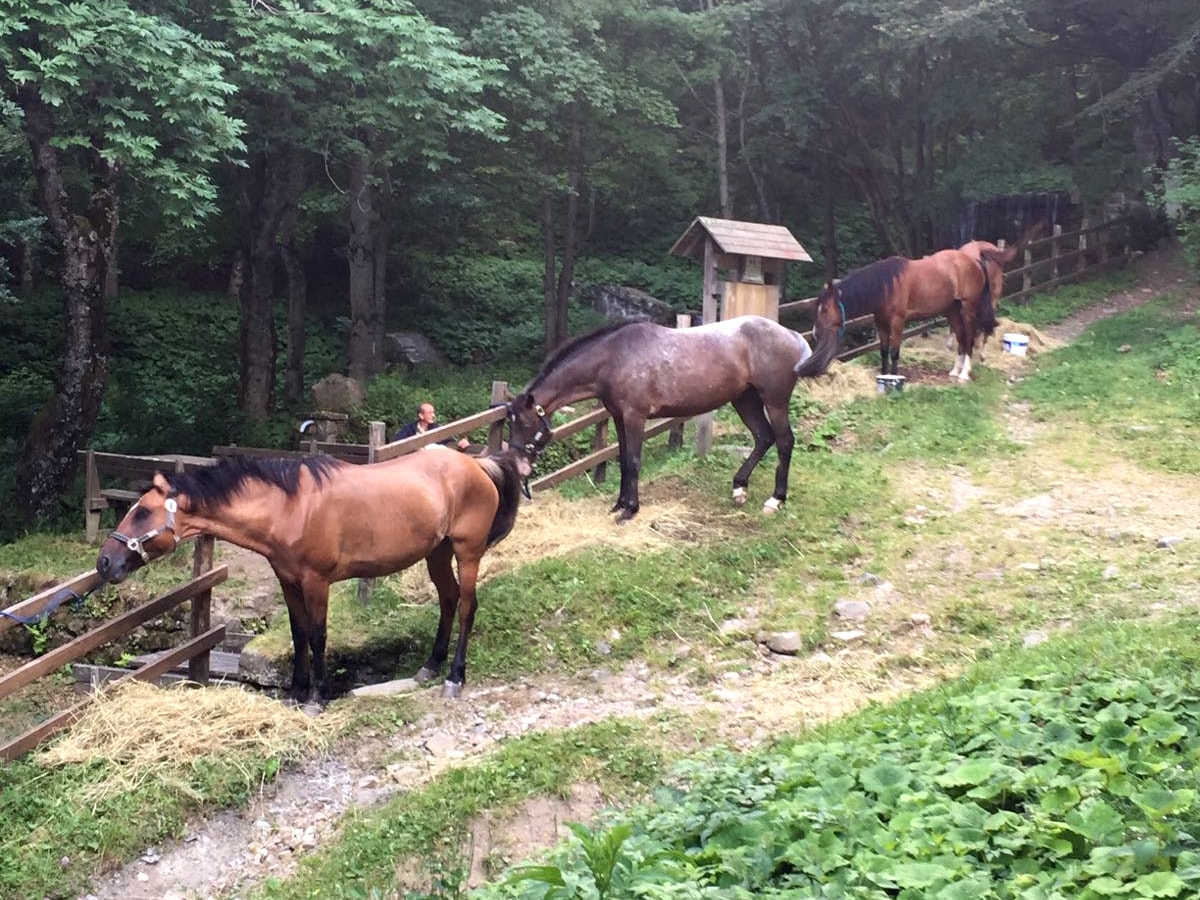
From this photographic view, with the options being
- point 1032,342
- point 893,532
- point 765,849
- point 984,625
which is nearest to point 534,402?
point 893,532

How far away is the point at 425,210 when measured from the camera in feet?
58.8

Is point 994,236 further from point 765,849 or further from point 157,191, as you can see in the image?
point 765,849

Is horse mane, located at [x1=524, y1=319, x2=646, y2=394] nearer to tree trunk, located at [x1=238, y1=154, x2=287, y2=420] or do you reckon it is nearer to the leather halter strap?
the leather halter strap

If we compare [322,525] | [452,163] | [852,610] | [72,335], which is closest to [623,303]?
→ [452,163]

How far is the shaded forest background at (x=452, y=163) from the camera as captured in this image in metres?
10.8

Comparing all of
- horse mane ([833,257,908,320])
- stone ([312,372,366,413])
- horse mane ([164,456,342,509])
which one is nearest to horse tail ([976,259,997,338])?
horse mane ([833,257,908,320])

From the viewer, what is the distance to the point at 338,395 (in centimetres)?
1418

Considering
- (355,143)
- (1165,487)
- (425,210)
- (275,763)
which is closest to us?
(275,763)

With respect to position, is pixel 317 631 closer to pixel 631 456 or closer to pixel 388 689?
pixel 388 689

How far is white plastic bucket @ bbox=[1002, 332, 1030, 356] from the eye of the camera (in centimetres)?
1451

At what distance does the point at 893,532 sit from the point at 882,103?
1481cm

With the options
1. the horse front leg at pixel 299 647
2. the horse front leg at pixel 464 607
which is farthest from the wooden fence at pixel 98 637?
the horse front leg at pixel 464 607

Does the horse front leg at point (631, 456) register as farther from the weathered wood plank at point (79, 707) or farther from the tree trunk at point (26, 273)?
the tree trunk at point (26, 273)

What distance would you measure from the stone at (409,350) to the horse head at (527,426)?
11.6 metres
